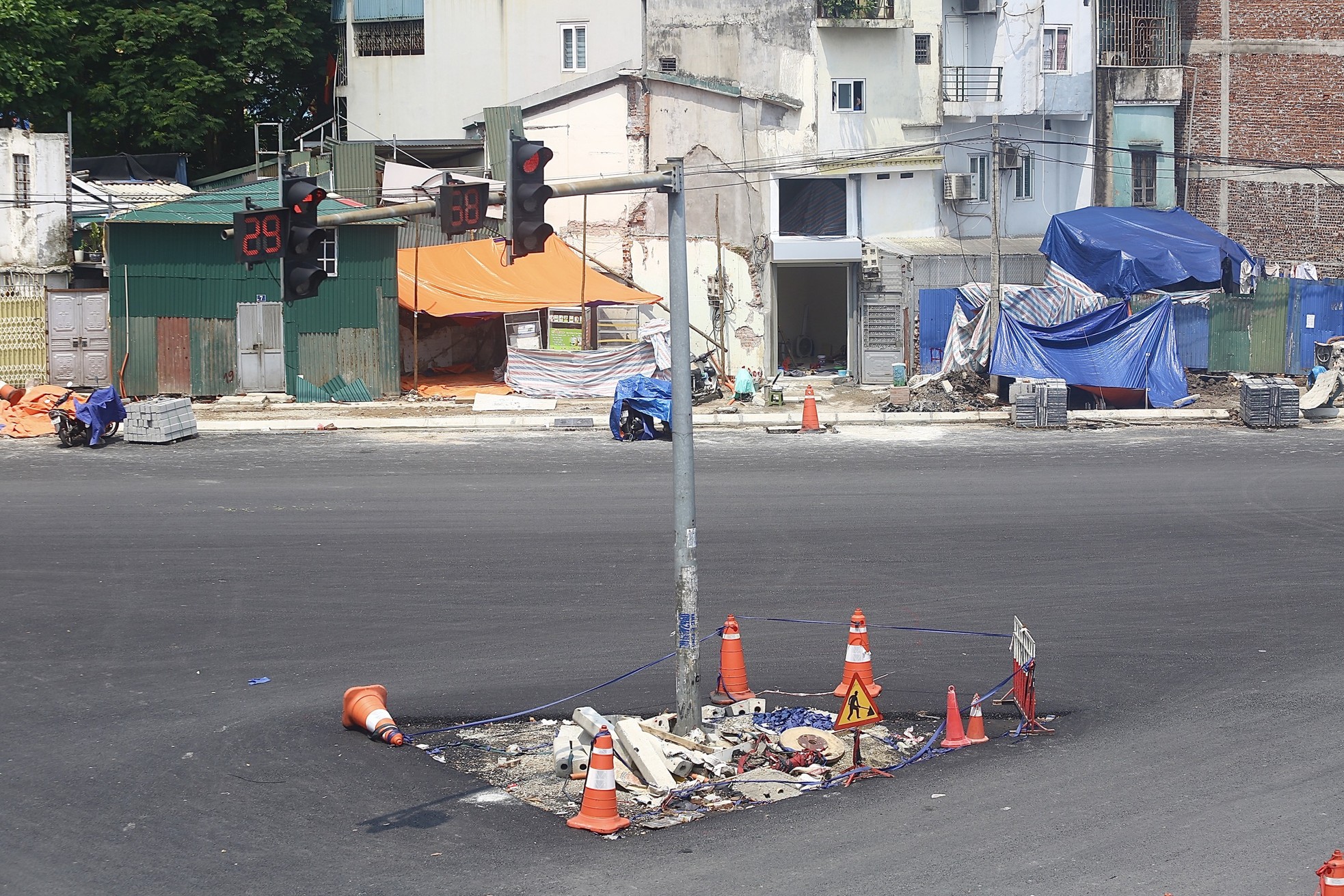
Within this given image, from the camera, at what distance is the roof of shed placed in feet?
107

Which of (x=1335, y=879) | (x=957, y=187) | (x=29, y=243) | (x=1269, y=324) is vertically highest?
(x=957, y=187)

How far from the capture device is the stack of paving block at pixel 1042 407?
2908 centimetres

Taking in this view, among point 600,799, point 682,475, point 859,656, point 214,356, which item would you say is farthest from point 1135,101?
point 600,799

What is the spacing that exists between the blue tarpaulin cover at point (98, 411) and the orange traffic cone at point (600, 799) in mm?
20178

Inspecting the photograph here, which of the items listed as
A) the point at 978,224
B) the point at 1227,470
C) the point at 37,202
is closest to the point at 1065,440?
the point at 1227,470

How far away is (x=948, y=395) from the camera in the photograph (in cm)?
3225

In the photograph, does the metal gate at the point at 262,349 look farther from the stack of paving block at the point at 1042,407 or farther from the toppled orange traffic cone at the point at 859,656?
the toppled orange traffic cone at the point at 859,656

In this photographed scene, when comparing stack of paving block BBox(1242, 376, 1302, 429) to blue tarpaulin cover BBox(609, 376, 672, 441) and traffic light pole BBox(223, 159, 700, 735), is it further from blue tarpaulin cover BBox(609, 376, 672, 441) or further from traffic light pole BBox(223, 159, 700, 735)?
traffic light pole BBox(223, 159, 700, 735)

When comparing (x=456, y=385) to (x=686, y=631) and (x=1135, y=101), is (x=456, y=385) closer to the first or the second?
(x=1135, y=101)

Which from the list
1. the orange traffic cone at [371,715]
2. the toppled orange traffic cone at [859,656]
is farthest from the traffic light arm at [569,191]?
the toppled orange traffic cone at [859,656]

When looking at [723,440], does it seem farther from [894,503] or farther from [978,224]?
[978,224]

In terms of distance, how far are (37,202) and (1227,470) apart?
1083 inches

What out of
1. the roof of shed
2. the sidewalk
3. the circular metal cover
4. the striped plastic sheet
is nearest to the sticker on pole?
the circular metal cover

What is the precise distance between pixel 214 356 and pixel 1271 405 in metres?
23.7
